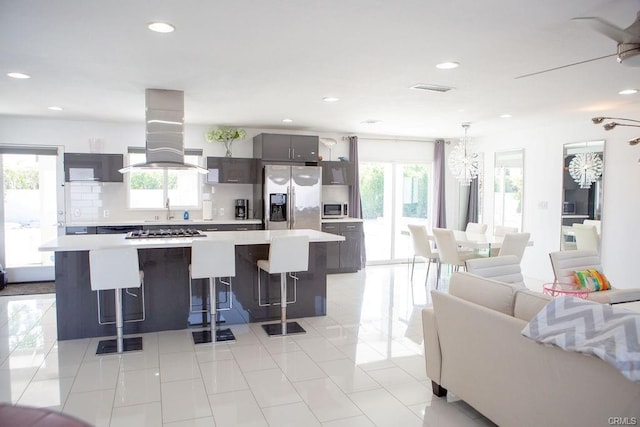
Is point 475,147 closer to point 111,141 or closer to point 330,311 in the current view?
point 330,311

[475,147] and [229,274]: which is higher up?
[475,147]

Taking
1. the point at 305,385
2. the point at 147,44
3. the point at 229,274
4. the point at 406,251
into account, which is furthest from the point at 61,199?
the point at 406,251

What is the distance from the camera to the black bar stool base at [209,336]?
451 centimetres

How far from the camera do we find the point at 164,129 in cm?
515

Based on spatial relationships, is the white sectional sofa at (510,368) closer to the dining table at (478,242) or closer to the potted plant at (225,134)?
the dining table at (478,242)

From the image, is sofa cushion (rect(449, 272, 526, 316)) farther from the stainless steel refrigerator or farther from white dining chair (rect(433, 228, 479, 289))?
the stainless steel refrigerator

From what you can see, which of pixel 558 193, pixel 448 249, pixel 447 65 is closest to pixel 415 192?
pixel 558 193

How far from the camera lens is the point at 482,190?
363 inches

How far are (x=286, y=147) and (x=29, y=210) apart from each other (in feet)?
14.0

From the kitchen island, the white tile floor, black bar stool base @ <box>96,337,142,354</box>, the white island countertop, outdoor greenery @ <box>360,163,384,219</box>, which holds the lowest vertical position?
the white tile floor

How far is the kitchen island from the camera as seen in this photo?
4.52 metres

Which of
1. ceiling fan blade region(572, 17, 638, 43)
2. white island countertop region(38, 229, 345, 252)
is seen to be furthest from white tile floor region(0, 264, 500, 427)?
ceiling fan blade region(572, 17, 638, 43)

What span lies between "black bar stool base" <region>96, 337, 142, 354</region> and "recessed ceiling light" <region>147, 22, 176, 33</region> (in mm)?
2855

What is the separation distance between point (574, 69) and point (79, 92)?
5.16 metres
